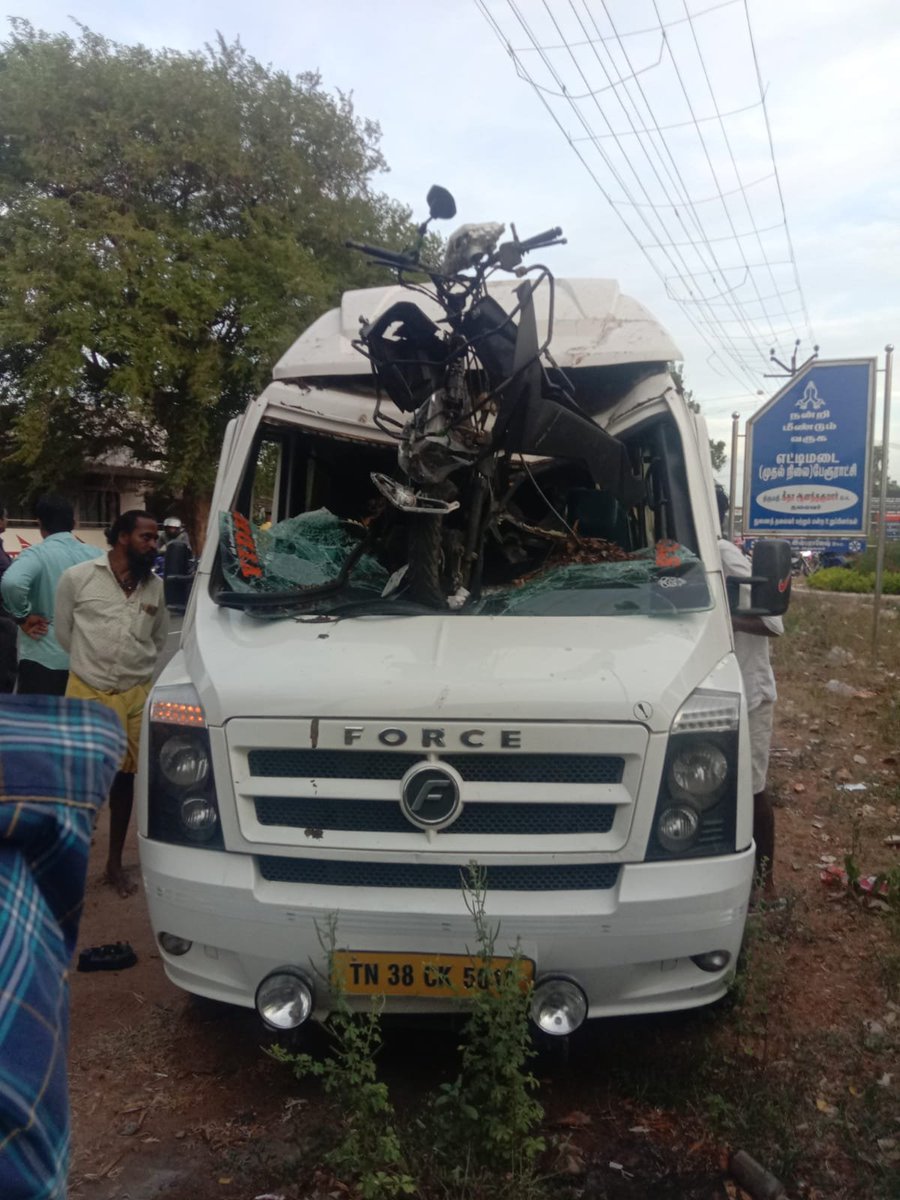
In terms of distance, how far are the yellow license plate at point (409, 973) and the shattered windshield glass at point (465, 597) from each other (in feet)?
4.01

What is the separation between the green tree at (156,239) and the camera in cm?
1728

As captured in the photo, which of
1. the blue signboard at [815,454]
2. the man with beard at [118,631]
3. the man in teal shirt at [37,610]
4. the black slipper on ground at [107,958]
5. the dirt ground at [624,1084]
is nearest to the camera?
the dirt ground at [624,1084]

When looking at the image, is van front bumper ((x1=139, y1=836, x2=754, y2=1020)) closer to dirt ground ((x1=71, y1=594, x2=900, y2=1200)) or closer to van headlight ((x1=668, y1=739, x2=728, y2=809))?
van headlight ((x1=668, y1=739, x2=728, y2=809))

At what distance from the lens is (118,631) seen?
480 centimetres

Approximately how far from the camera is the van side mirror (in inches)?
149

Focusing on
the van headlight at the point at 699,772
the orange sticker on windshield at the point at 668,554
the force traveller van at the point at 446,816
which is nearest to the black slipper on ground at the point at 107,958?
the force traveller van at the point at 446,816

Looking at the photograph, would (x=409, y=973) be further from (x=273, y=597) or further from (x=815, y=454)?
(x=815, y=454)

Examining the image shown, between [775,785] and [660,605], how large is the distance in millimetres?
3967

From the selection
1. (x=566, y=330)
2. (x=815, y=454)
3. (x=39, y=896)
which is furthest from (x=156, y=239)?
(x=39, y=896)

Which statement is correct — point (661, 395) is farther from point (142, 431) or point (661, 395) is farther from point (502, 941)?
point (142, 431)

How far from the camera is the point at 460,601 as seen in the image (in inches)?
151

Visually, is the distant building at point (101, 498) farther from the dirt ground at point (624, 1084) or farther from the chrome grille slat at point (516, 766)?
the chrome grille slat at point (516, 766)

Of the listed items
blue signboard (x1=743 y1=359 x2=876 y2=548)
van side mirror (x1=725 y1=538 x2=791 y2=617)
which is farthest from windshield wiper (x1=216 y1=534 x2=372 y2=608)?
blue signboard (x1=743 y1=359 x2=876 y2=548)

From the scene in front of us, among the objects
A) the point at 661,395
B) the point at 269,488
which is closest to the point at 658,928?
the point at 661,395
